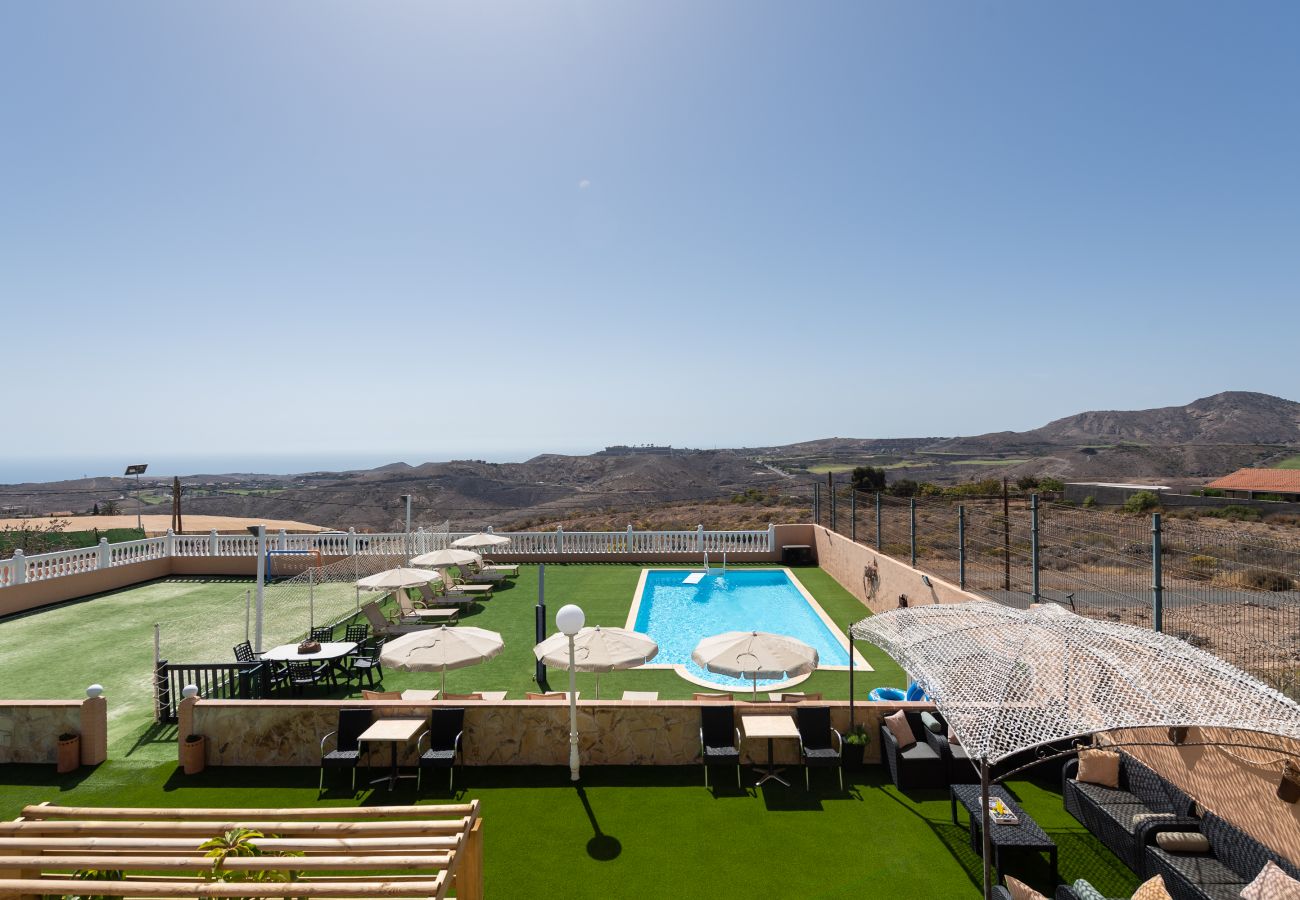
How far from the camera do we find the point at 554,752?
8.13m

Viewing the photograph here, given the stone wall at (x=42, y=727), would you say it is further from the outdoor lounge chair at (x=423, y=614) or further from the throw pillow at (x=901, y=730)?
the throw pillow at (x=901, y=730)

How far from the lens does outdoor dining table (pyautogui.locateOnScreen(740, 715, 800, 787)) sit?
7625mm

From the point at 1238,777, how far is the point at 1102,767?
109 centimetres

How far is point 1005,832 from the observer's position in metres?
5.89

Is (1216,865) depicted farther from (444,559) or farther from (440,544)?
(440,544)

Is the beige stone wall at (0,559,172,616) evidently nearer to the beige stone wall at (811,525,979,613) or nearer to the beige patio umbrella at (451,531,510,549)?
the beige patio umbrella at (451,531,510,549)

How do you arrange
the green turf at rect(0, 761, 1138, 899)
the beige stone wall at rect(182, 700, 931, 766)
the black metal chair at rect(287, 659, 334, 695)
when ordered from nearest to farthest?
the green turf at rect(0, 761, 1138, 899) < the beige stone wall at rect(182, 700, 931, 766) < the black metal chair at rect(287, 659, 334, 695)

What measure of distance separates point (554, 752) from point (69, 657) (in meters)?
10.8

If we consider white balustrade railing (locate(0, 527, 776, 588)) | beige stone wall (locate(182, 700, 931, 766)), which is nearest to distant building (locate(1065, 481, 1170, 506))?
white balustrade railing (locate(0, 527, 776, 588))

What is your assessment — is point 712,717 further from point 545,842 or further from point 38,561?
point 38,561

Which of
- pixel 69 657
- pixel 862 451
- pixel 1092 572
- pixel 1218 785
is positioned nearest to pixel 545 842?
pixel 1218 785

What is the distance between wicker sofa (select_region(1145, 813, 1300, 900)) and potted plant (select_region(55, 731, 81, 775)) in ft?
37.9

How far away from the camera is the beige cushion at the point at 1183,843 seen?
5.55m

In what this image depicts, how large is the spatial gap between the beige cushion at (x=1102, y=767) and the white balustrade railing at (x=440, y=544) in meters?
15.1
